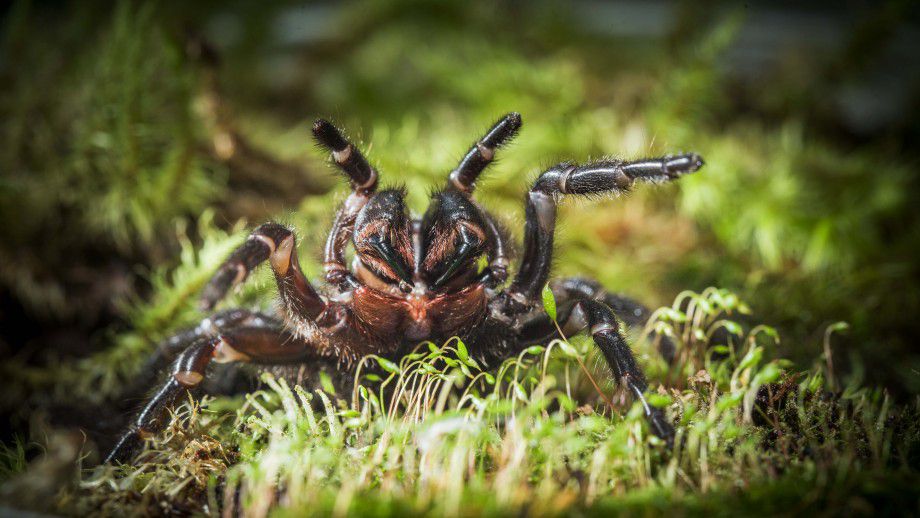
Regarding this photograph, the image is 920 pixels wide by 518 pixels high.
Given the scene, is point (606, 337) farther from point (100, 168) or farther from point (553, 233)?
point (100, 168)

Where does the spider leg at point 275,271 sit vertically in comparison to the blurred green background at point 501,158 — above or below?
below

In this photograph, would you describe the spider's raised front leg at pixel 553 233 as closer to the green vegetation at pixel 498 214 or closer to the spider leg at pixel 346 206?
the green vegetation at pixel 498 214

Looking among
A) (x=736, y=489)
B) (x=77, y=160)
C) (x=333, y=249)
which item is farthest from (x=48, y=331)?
(x=736, y=489)

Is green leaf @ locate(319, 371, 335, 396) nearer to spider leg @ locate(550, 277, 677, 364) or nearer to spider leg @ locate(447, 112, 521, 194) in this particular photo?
spider leg @ locate(447, 112, 521, 194)

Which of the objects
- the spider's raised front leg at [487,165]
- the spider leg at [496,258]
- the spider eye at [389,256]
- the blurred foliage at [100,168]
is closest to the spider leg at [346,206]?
the spider eye at [389,256]

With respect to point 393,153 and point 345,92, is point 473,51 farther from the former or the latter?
point 393,153

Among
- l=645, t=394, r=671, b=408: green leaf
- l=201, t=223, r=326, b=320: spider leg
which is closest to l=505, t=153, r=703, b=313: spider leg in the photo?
l=645, t=394, r=671, b=408: green leaf
